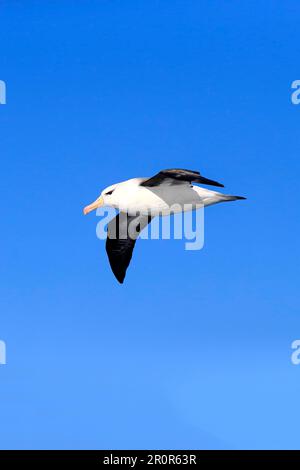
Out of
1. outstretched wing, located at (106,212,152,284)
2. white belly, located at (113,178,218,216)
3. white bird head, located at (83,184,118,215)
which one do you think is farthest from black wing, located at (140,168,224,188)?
outstretched wing, located at (106,212,152,284)

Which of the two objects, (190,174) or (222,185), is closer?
(222,185)

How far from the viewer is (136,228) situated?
19.0 m

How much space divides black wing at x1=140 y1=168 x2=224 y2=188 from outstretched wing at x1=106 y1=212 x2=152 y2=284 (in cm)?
228

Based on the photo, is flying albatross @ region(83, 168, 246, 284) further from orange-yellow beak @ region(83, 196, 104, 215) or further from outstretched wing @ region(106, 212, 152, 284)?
outstretched wing @ region(106, 212, 152, 284)

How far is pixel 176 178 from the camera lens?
15.4m

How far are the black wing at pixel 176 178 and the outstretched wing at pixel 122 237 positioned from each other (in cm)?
228

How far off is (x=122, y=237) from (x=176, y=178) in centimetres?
389

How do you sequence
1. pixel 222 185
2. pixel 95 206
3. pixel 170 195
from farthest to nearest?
1. pixel 95 206
2. pixel 170 195
3. pixel 222 185

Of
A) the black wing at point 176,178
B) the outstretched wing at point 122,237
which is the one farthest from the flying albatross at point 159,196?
the outstretched wing at point 122,237

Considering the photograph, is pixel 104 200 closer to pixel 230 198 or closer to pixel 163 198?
pixel 163 198

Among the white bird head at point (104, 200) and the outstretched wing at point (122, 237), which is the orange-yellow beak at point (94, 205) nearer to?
the white bird head at point (104, 200)
